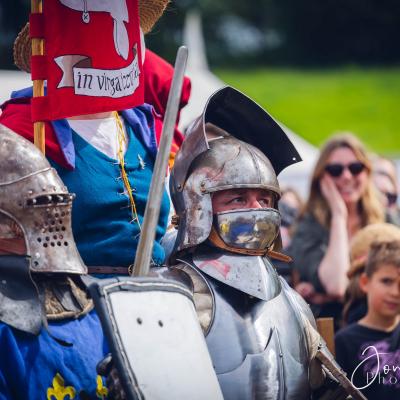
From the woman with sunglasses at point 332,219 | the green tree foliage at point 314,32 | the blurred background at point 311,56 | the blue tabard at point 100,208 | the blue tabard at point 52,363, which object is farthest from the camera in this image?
the green tree foliage at point 314,32

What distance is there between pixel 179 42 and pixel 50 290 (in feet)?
57.1

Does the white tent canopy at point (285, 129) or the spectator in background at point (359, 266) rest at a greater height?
the white tent canopy at point (285, 129)

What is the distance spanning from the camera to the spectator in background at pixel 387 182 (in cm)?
764

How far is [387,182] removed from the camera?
786 centimetres

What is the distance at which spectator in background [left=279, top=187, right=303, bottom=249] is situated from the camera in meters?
7.72

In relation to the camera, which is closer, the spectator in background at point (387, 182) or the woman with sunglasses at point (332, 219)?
the woman with sunglasses at point (332, 219)

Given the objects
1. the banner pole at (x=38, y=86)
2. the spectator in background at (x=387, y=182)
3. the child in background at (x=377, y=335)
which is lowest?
the child in background at (x=377, y=335)

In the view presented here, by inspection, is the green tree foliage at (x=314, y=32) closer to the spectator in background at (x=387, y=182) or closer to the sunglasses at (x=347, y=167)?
the spectator in background at (x=387, y=182)

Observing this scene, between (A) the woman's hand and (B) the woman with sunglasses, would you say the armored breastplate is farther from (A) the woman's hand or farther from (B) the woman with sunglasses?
(A) the woman's hand

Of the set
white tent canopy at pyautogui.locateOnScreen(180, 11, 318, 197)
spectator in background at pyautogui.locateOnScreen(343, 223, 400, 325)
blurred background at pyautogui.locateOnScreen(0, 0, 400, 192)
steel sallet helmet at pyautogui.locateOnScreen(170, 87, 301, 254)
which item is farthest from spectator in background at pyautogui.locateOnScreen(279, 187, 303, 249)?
blurred background at pyautogui.locateOnScreen(0, 0, 400, 192)

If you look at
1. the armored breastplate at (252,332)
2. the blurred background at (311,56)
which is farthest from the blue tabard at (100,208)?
the blurred background at (311,56)

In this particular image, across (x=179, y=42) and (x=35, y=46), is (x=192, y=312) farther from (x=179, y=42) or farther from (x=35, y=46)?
(x=179, y=42)

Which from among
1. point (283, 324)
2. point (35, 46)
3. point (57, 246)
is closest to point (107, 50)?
point (35, 46)

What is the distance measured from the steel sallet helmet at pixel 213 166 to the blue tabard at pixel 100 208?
0.18m
